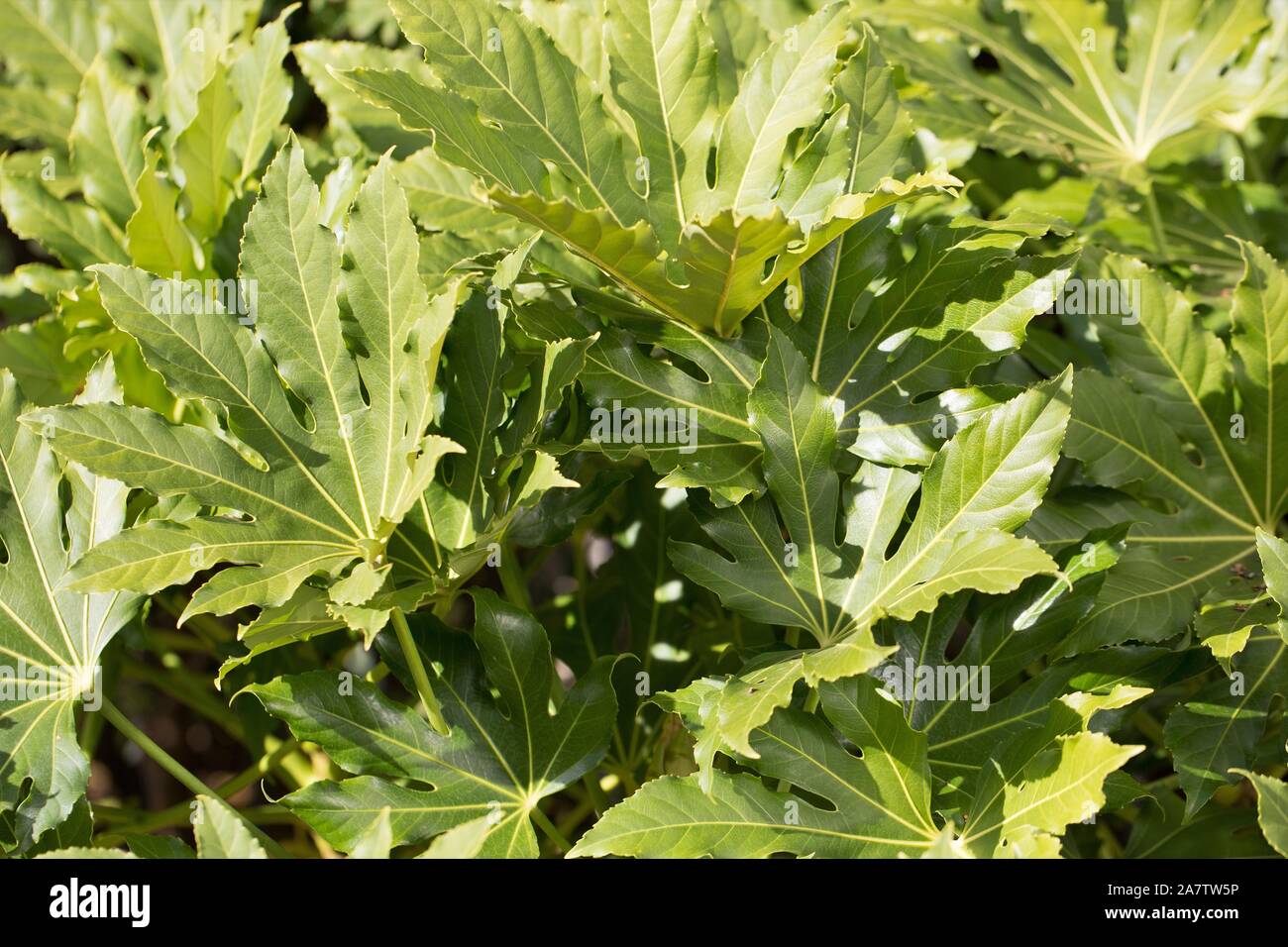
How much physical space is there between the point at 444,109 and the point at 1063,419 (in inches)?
26.4

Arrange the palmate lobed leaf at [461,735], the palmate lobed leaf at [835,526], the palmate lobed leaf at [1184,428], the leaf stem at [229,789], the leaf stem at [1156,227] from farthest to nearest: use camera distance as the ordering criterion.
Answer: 1. the leaf stem at [1156,227]
2. the leaf stem at [229,789]
3. the palmate lobed leaf at [1184,428]
4. the palmate lobed leaf at [461,735]
5. the palmate lobed leaf at [835,526]

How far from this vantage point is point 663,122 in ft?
4.15

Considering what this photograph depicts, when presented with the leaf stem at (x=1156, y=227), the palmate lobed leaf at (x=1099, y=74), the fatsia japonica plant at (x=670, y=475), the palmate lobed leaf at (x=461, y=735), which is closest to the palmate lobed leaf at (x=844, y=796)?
the fatsia japonica plant at (x=670, y=475)

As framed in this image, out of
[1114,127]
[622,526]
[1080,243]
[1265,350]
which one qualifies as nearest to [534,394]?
[622,526]

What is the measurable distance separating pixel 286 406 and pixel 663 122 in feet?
1.68

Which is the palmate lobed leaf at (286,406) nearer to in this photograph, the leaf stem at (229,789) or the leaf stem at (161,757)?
the leaf stem at (161,757)

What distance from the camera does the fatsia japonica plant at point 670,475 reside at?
1.07m

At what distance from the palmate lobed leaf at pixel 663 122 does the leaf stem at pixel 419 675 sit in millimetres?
412

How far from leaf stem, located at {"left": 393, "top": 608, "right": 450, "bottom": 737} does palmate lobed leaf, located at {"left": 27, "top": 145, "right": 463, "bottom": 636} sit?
0.07 metres

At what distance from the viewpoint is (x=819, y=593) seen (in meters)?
1.15

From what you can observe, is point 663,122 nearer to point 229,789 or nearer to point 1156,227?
point 1156,227

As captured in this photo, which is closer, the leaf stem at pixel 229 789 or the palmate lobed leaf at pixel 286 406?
the palmate lobed leaf at pixel 286 406
